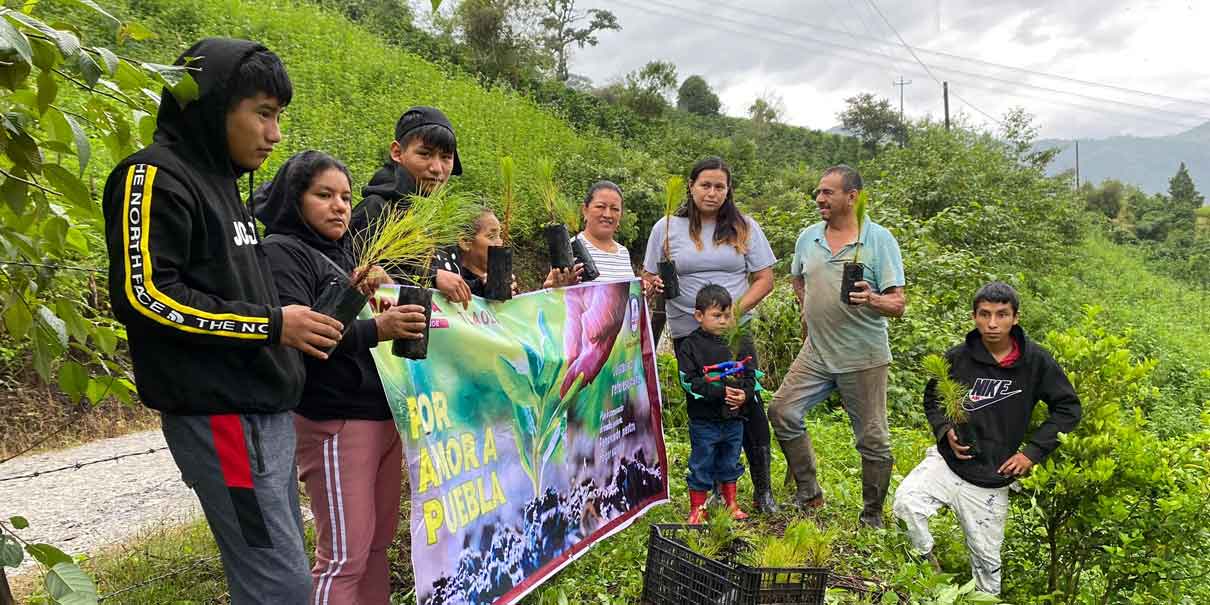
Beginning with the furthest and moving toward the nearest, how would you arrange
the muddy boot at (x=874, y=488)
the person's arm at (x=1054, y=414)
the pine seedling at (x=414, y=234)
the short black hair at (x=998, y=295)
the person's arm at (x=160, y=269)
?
the muddy boot at (x=874, y=488) < the short black hair at (x=998, y=295) < the person's arm at (x=1054, y=414) < the pine seedling at (x=414, y=234) < the person's arm at (x=160, y=269)

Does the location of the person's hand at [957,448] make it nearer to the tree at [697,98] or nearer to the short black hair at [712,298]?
the short black hair at [712,298]

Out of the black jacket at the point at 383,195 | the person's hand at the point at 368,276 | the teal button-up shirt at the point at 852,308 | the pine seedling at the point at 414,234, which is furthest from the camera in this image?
the teal button-up shirt at the point at 852,308

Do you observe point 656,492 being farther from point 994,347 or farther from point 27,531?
point 27,531

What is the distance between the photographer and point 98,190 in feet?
23.1

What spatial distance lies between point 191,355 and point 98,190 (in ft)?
20.6

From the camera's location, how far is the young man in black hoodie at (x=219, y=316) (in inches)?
70.7

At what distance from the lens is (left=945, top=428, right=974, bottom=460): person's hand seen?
149 inches

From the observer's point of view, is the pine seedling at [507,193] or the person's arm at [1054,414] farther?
the person's arm at [1054,414]

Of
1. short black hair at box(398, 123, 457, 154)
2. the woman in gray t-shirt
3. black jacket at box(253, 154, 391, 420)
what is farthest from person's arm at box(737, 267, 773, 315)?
black jacket at box(253, 154, 391, 420)

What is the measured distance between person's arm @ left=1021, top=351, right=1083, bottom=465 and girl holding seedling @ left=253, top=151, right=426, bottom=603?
115 inches

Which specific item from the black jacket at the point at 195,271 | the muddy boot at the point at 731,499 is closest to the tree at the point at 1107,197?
the muddy boot at the point at 731,499

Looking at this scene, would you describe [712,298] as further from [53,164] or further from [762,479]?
[53,164]

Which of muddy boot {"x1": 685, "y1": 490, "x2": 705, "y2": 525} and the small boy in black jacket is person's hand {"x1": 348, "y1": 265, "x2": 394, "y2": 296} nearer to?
the small boy in black jacket

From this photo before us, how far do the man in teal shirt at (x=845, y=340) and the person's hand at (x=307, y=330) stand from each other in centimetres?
286
